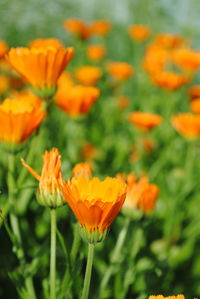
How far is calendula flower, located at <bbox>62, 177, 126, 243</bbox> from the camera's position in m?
0.60

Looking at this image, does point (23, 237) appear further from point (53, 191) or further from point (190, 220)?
point (190, 220)

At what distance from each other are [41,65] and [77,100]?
0.45 metres

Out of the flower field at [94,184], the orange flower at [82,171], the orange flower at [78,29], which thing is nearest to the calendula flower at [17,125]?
the flower field at [94,184]

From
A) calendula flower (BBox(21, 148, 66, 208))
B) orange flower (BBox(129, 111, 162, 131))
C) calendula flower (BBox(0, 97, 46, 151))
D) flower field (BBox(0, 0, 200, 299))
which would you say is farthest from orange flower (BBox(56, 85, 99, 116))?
calendula flower (BBox(21, 148, 66, 208))

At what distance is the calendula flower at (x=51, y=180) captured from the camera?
0.71 metres

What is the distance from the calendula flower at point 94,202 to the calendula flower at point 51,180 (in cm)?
6

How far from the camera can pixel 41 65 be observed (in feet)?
3.08

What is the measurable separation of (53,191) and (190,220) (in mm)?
1067

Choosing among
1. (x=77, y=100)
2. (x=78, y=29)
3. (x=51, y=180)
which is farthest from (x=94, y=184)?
(x=78, y=29)

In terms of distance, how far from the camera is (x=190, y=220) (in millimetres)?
1718

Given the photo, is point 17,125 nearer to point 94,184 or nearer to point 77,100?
point 94,184

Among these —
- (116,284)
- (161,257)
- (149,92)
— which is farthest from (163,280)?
(149,92)

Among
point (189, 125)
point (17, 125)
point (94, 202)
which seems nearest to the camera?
point (94, 202)

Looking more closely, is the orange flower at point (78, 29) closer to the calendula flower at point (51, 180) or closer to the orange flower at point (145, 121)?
the orange flower at point (145, 121)
